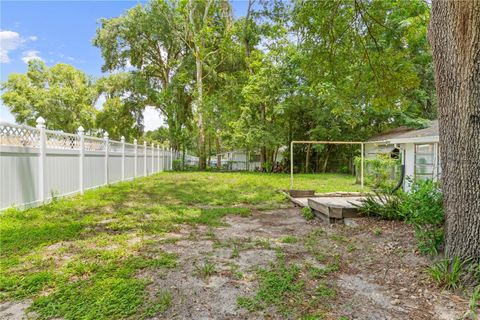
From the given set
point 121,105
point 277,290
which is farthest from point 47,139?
point 121,105

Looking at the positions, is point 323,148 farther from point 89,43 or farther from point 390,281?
point 89,43

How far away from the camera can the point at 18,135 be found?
464 cm

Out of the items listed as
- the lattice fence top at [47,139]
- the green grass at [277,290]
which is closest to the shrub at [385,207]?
the green grass at [277,290]

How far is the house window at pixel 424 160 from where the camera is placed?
8.55m

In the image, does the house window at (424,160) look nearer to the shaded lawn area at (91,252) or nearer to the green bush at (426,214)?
the shaded lawn area at (91,252)

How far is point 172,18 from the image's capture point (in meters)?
18.2

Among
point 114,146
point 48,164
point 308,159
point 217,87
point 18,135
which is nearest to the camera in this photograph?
point 18,135

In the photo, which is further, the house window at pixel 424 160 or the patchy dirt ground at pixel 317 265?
the house window at pixel 424 160

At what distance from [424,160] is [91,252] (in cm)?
953

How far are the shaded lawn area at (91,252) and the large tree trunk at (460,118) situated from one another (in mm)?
2382

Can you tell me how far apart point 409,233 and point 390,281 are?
48.1 inches

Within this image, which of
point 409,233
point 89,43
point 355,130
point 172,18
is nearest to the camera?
point 409,233

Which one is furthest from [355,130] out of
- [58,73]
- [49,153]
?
[58,73]

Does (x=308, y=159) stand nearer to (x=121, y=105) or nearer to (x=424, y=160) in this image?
(x=424, y=160)
